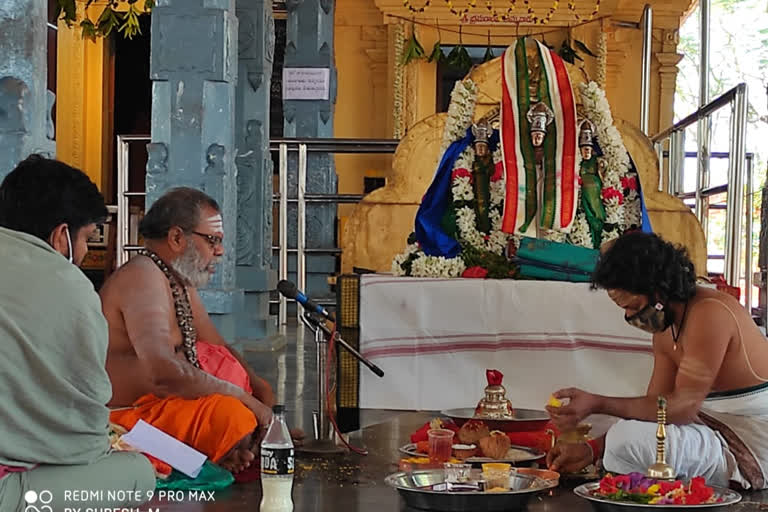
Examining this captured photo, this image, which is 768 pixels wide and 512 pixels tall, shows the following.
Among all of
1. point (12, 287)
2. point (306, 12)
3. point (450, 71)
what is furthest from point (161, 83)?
point (450, 71)

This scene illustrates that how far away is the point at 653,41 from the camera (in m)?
16.6

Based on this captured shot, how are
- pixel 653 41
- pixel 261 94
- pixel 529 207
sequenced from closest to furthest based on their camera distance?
pixel 529 207 → pixel 261 94 → pixel 653 41

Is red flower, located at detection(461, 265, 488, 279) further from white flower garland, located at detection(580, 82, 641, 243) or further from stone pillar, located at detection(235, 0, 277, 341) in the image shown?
stone pillar, located at detection(235, 0, 277, 341)

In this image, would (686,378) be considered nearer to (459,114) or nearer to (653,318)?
(653,318)

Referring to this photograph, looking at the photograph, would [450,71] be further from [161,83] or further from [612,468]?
[612,468]

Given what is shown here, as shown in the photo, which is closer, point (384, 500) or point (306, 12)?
point (384, 500)

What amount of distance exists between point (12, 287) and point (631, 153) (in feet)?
17.0

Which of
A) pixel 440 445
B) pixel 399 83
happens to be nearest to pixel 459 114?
pixel 440 445

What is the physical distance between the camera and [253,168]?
29.7ft

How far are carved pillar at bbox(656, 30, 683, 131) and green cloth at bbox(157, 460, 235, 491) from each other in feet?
43.4

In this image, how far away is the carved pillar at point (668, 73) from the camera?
54.2 ft

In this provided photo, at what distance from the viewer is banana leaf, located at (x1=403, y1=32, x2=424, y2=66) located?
51.9ft

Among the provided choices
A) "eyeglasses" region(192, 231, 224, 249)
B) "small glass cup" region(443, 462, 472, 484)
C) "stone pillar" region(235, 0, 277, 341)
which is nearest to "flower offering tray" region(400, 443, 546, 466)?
"small glass cup" region(443, 462, 472, 484)

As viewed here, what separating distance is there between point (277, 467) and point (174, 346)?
1040 mm
